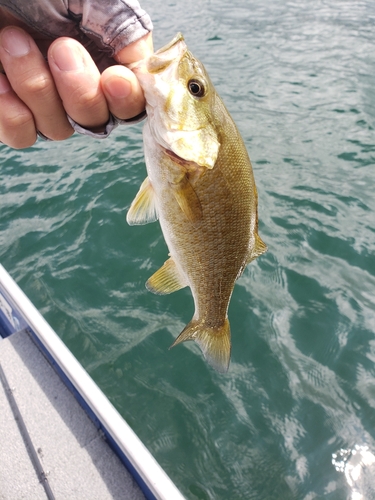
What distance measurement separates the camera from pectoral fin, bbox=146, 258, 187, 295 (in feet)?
6.79

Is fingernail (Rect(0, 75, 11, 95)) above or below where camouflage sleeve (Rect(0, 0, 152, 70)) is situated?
below

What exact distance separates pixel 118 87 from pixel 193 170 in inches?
17.4

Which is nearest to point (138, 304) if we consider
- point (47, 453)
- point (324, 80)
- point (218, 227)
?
point (47, 453)

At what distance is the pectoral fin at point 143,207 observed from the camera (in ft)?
6.23

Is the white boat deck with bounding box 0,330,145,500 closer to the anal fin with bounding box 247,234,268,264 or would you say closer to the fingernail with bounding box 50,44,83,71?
the anal fin with bounding box 247,234,268,264

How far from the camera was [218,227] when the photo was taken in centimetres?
182

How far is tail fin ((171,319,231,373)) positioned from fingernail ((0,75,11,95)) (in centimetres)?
137

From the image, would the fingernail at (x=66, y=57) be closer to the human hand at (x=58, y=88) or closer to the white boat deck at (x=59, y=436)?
the human hand at (x=58, y=88)

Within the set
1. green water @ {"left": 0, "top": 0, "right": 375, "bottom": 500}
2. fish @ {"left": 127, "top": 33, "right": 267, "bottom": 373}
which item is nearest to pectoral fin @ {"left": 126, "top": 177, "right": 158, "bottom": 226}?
fish @ {"left": 127, "top": 33, "right": 267, "bottom": 373}

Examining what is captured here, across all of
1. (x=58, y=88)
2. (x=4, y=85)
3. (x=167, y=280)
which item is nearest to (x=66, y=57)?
(x=58, y=88)

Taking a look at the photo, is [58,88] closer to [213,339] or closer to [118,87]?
[118,87]

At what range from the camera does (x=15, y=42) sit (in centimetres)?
139

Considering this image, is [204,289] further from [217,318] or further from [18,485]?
[18,485]

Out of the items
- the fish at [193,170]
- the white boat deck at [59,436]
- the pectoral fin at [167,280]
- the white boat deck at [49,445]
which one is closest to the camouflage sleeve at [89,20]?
the fish at [193,170]
